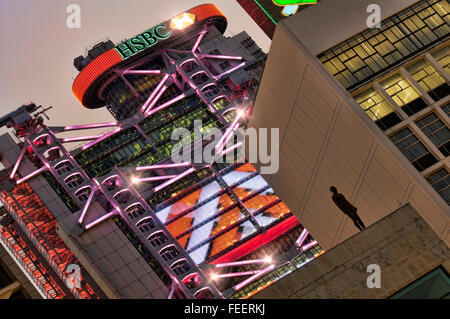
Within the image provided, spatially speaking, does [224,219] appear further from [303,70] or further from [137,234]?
[303,70]

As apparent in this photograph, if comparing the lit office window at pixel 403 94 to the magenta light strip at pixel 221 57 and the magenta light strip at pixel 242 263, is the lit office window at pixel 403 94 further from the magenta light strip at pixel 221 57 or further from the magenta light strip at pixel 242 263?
the magenta light strip at pixel 221 57

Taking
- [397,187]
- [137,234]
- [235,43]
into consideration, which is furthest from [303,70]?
[235,43]

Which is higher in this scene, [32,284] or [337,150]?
[32,284]

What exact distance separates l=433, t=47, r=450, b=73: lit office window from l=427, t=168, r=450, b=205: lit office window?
9.86m

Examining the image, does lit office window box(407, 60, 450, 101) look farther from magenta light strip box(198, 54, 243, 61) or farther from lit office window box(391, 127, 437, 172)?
magenta light strip box(198, 54, 243, 61)

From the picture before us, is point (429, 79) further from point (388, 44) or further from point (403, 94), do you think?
point (388, 44)

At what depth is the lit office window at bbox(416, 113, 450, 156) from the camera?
255 feet

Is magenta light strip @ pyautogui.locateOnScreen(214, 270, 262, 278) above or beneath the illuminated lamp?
beneath

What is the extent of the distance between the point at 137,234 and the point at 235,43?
44.6m

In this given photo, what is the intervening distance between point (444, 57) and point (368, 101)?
25.1 feet

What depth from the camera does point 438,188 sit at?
245ft

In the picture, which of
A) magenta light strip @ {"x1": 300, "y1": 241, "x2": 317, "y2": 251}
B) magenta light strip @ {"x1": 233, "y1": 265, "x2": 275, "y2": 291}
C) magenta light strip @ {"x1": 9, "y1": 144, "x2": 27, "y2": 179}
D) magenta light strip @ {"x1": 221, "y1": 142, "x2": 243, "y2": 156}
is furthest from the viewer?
magenta light strip @ {"x1": 221, "y1": 142, "x2": 243, "y2": 156}

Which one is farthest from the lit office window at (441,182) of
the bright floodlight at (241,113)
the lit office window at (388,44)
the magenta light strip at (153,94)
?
the magenta light strip at (153,94)

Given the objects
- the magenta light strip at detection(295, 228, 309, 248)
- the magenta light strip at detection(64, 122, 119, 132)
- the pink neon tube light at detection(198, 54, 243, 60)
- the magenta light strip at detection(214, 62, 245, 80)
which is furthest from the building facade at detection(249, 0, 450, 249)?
the pink neon tube light at detection(198, 54, 243, 60)
